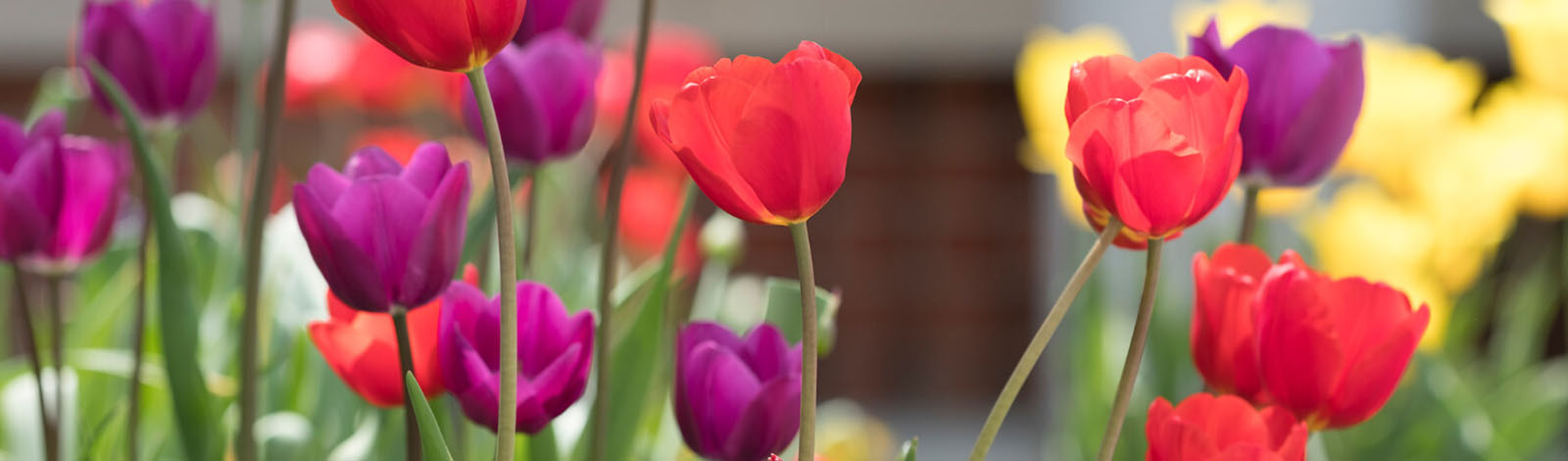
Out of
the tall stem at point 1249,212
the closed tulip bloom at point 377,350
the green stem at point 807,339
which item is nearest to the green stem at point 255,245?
the closed tulip bloom at point 377,350

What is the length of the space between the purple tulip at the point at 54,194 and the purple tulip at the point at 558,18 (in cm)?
11

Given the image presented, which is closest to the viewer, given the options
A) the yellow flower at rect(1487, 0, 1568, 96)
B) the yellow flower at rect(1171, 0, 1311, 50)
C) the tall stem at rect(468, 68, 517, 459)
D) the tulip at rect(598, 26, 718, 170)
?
the tall stem at rect(468, 68, 517, 459)

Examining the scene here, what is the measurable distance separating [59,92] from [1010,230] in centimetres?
402

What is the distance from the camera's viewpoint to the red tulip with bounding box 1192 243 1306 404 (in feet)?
0.81

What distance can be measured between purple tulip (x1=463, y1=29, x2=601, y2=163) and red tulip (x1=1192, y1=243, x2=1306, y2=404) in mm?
168

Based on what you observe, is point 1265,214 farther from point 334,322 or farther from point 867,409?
point 867,409

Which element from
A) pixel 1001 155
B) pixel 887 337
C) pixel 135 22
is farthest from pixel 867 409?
pixel 135 22

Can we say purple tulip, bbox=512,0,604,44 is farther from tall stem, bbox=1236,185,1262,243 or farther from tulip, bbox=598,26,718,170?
tulip, bbox=598,26,718,170

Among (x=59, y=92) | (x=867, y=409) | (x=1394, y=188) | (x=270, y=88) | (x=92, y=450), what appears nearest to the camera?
(x=270, y=88)

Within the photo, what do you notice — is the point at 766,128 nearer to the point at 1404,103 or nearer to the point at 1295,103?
the point at 1295,103

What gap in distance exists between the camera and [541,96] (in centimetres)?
32

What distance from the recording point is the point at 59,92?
0.55 m

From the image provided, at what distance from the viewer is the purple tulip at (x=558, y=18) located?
0.33 metres

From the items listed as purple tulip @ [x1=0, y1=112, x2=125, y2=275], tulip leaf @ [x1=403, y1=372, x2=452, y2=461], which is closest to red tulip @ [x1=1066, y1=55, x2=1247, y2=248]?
tulip leaf @ [x1=403, y1=372, x2=452, y2=461]
